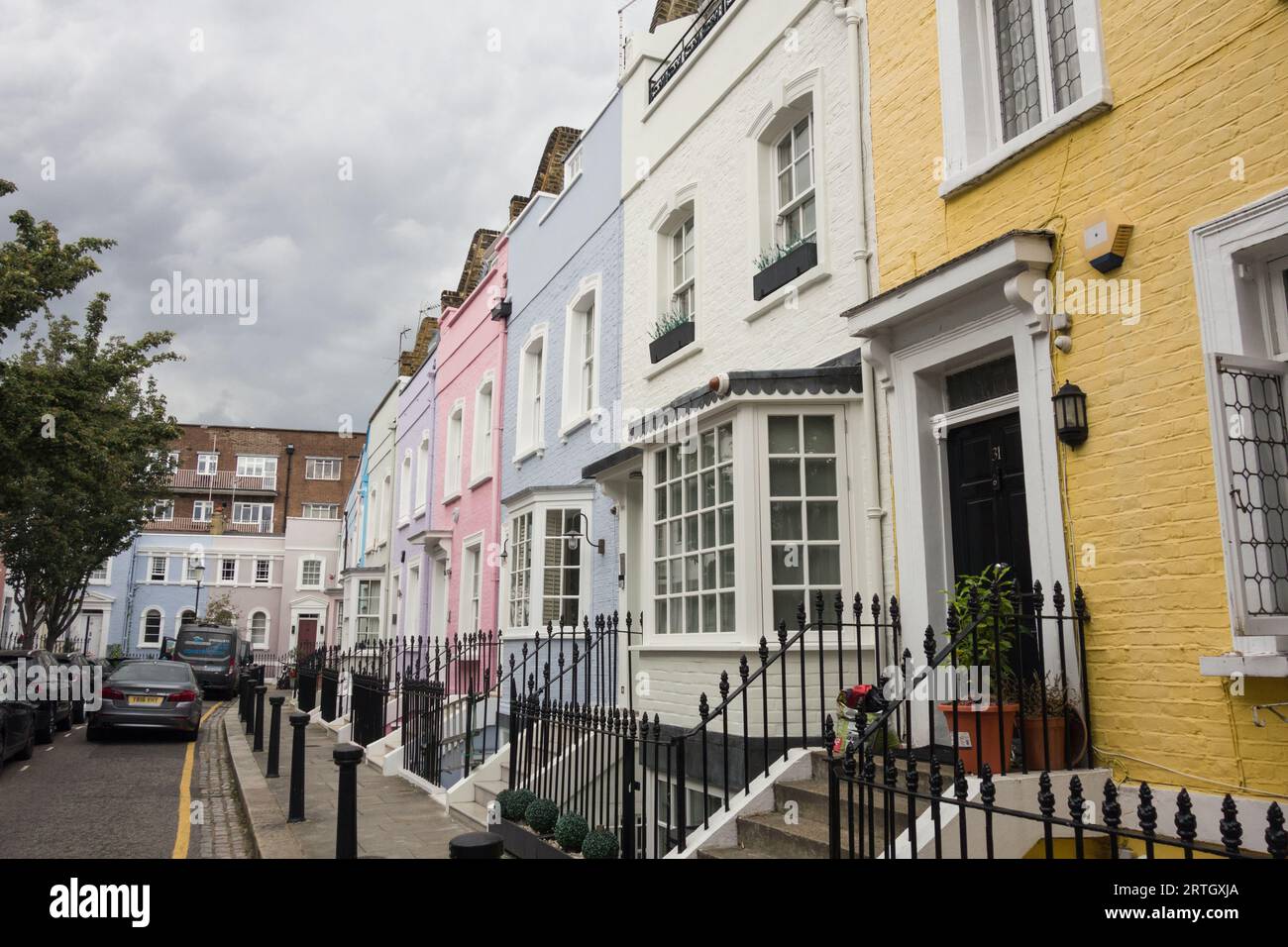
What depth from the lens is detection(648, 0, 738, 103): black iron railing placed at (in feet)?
33.5

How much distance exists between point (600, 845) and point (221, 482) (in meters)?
54.6

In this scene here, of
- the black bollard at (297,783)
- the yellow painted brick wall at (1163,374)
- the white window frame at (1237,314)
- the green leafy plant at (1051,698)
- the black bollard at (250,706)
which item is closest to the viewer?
the white window frame at (1237,314)

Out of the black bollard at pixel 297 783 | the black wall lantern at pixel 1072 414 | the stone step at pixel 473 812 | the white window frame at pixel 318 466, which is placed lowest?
the stone step at pixel 473 812

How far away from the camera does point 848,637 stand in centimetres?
709

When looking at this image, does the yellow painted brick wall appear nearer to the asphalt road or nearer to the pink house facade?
the asphalt road

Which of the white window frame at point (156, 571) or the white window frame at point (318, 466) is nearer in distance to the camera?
the white window frame at point (156, 571)

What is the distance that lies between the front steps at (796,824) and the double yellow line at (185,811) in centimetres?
510

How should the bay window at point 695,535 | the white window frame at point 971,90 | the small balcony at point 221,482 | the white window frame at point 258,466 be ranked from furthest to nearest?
the white window frame at point 258,466
the small balcony at point 221,482
the bay window at point 695,535
the white window frame at point 971,90

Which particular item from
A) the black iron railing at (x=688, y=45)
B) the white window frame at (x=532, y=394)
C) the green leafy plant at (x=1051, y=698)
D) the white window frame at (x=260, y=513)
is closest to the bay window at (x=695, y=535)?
the green leafy plant at (x=1051, y=698)

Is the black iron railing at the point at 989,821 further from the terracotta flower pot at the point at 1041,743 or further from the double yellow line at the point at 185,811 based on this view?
the double yellow line at the point at 185,811

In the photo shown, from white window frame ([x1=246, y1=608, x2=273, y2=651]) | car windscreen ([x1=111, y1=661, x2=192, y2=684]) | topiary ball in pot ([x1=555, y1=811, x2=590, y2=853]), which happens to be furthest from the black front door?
white window frame ([x1=246, y1=608, x2=273, y2=651])

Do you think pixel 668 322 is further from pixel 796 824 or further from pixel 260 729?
pixel 260 729

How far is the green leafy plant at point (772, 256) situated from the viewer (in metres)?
8.56
